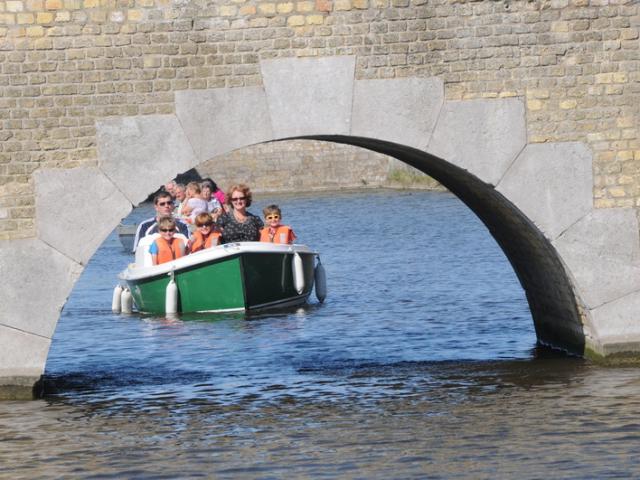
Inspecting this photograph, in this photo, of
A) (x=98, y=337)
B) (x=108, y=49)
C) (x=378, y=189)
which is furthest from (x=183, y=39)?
Result: (x=378, y=189)

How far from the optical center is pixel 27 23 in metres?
9.34

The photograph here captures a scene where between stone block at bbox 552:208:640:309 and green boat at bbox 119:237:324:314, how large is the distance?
5.88 m

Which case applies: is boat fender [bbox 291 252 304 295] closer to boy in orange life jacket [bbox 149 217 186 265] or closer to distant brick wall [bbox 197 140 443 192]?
boy in orange life jacket [bbox 149 217 186 265]

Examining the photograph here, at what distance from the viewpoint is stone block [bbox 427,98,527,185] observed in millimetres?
9773

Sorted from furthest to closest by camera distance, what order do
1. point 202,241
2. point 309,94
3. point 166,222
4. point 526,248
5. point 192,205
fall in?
point 192,205
point 202,241
point 166,222
point 526,248
point 309,94

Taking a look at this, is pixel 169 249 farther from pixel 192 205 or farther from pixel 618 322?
pixel 618 322

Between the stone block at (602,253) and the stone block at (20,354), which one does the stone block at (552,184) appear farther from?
the stone block at (20,354)

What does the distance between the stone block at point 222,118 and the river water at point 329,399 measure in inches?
67.0

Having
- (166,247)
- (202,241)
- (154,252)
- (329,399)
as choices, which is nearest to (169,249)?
(166,247)

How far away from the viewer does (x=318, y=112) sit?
9.64 meters

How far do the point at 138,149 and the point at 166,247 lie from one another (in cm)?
638

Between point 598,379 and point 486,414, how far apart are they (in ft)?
3.56

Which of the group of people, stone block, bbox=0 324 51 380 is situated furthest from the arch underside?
the group of people

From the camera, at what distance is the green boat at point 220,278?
1550cm
